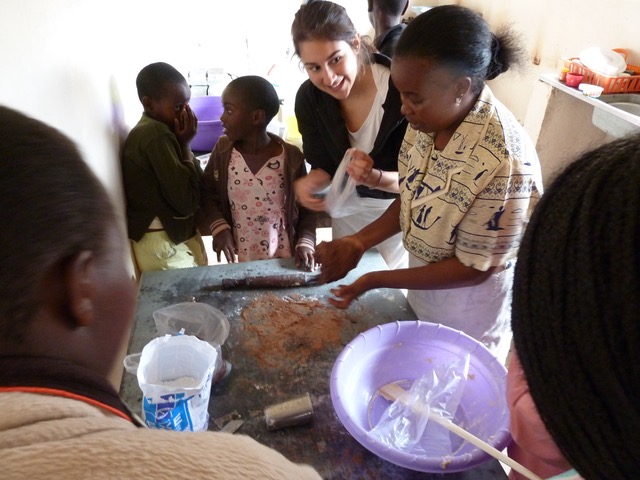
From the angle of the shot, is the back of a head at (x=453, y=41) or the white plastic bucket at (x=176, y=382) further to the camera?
the back of a head at (x=453, y=41)

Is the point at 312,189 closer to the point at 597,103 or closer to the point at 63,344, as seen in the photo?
the point at 63,344

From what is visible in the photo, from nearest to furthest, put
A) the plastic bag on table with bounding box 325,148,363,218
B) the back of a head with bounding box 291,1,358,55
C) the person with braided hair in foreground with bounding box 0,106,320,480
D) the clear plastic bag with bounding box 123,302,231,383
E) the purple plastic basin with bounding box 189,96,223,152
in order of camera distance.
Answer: the person with braided hair in foreground with bounding box 0,106,320,480
the clear plastic bag with bounding box 123,302,231,383
the back of a head with bounding box 291,1,358,55
the plastic bag on table with bounding box 325,148,363,218
the purple plastic basin with bounding box 189,96,223,152

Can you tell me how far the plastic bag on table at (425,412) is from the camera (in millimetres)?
934

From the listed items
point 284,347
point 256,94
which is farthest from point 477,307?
point 256,94

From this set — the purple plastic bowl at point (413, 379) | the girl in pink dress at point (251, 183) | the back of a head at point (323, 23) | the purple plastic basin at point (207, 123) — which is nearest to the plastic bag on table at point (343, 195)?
the girl in pink dress at point (251, 183)

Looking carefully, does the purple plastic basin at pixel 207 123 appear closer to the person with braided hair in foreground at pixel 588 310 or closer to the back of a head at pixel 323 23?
the back of a head at pixel 323 23

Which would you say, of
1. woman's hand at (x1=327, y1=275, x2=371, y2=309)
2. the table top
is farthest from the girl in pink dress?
woman's hand at (x1=327, y1=275, x2=371, y2=309)

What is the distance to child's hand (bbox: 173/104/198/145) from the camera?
5.62 feet

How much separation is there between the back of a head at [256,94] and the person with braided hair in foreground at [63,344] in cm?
126

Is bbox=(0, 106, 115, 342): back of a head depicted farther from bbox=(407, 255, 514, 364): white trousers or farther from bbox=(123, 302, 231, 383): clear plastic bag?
bbox=(407, 255, 514, 364): white trousers

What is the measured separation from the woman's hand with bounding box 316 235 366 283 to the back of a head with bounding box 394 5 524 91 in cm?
56

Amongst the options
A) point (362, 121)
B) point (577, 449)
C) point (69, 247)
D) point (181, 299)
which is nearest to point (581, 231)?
point (577, 449)

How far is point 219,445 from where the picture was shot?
15.6 inches

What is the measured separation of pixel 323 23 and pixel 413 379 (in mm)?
1123
